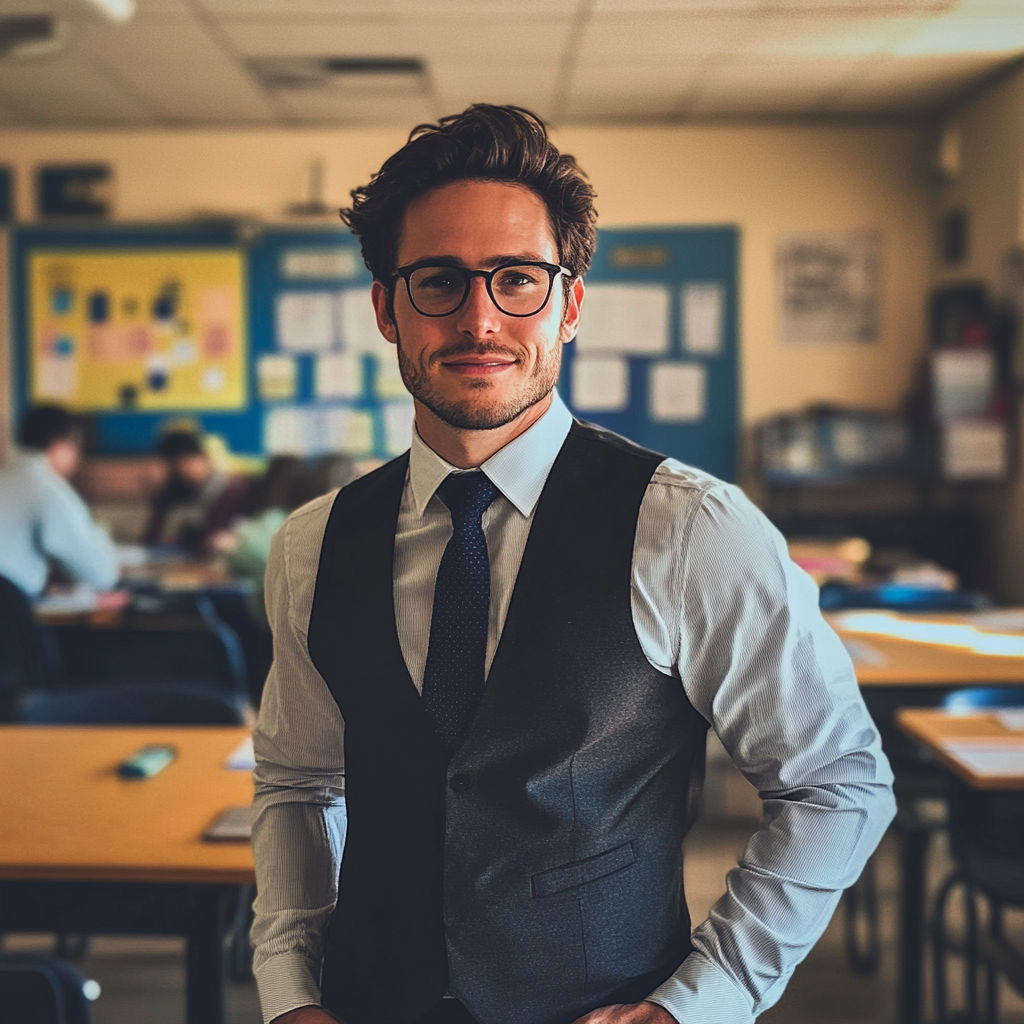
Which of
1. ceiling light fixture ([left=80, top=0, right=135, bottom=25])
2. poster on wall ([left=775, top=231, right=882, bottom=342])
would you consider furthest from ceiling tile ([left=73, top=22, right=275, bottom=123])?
poster on wall ([left=775, top=231, right=882, bottom=342])

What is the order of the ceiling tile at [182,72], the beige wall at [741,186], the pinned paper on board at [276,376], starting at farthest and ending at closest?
1. the pinned paper on board at [276,376]
2. the beige wall at [741,186]
3. the ceiling tile at [182,72]

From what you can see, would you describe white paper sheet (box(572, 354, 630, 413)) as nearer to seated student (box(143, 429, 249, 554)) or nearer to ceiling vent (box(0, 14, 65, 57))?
seated student (box(143, 429, 249, 554))

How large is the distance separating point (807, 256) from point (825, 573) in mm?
2735

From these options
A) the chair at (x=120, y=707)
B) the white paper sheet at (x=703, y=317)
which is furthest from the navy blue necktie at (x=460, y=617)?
the white paper sheet at (x=703, y=317)

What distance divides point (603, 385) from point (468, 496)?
542 centimetres

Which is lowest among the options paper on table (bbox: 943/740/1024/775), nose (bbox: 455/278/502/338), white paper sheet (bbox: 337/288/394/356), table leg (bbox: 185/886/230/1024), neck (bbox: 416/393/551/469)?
table leg (bbox: 185/886/230/1024)

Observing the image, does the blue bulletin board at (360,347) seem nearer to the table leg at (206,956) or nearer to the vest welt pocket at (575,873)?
the table leg at (206,956)

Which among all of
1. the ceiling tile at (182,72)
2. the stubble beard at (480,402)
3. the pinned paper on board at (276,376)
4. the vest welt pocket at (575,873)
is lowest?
the vest welt pocket at (575,873)

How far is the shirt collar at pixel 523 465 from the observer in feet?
3.90

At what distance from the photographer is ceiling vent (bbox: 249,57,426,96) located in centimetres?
526

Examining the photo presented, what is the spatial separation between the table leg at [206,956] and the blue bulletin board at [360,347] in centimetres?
495

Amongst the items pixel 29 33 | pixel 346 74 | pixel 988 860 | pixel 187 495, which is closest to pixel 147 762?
pixel 988 860

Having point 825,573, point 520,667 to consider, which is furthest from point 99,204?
point 520,667

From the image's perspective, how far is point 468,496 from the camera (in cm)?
120
